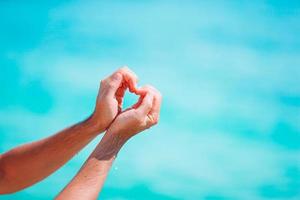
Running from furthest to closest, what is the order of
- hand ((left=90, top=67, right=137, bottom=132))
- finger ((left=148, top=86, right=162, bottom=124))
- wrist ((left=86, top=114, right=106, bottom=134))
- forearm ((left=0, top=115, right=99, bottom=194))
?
forearm ((left=0, top=115, right=99, bottom=194)), wrist ((left=86, top=114, right=106, bottom=134)), hand ((left=90, top=67, right=137, bottom=132)), finger ((left=148, top=86, right=162, bottom=124))

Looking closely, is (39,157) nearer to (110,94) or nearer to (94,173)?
(110,94)

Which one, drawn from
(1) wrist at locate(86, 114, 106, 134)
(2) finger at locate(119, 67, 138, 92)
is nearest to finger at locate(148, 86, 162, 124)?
(2) finger at locate(119, 67, 138, 92)

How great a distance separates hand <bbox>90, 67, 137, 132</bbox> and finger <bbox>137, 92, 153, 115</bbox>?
0.78 ft

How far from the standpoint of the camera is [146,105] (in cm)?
490

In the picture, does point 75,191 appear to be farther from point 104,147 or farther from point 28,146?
point 28,146

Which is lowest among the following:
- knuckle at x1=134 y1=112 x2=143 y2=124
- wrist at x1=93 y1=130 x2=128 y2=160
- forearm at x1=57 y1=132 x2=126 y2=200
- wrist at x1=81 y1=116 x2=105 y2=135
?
forearm at x1=57 y1=132 x2=126 y2=200

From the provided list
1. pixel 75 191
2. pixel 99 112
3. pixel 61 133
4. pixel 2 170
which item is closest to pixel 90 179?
pixel 75 191

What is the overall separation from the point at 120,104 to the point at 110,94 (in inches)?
10.5

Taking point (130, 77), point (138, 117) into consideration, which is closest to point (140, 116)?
point (138, 117)

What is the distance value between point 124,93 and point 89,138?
23.0 inches

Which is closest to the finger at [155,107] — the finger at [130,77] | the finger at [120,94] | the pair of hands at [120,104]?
the pair of hands at [120,104]

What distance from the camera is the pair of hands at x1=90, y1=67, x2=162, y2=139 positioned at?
4.83 meters

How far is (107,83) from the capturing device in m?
5.15

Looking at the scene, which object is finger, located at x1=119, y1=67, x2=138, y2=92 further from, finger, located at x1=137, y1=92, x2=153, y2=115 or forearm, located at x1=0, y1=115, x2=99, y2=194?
forearm, located at x1=0, y1=115, x2=99, y2=194
